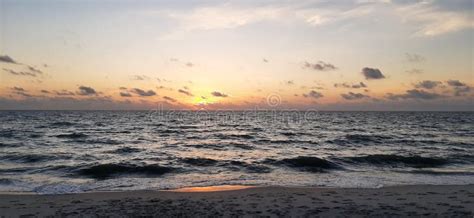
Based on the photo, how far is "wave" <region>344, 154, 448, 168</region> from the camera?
75.2ft

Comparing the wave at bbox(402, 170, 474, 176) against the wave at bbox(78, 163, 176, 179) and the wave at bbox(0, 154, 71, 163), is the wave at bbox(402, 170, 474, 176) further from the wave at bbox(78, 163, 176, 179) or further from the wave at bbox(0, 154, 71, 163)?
the wave at bbox(0, 154, 71, 163)

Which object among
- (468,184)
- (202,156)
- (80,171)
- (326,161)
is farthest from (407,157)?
(80,171)

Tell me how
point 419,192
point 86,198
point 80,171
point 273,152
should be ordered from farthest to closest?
1. point 273,152
2. point 80,171
3. point 419,192
4. point 86,198

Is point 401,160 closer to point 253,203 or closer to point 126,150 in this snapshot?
point 253,203

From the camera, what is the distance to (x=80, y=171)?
18.9 metres

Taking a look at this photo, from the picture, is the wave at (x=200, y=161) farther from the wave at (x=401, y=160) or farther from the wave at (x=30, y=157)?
the wave at (x=401, y=160)

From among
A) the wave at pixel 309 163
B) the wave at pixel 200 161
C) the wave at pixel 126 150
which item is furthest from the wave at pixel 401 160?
the wave at pixel 126 150

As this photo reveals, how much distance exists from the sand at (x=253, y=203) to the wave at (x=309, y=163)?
689 centimetres

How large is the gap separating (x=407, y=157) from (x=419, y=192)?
12585 mm

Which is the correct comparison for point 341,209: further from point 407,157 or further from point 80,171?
Answer: point 407,157

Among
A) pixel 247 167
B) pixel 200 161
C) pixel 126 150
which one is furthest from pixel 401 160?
pixel 126 150

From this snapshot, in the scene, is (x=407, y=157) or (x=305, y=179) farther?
(x=407, y=157)

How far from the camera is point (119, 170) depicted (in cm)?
1952

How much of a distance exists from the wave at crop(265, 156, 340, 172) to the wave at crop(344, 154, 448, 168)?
2.73 m
